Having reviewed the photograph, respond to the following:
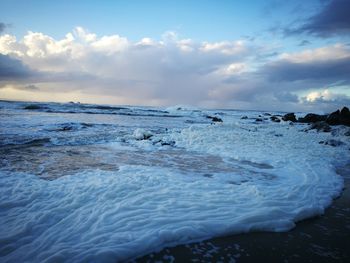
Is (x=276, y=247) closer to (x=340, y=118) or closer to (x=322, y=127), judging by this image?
(x=322, y=127)

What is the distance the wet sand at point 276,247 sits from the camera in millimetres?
2969

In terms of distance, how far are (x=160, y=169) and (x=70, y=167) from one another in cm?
243

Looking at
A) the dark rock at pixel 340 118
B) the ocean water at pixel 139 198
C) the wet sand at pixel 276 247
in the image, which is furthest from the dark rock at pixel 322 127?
the wet sand at pixel 276 247

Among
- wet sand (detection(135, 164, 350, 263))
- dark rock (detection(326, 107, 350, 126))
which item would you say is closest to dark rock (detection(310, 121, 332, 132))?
dark rock (detection(326, 107, 350, 126))

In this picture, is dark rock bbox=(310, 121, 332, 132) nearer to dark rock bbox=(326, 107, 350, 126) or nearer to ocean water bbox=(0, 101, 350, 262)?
dark rock bbox=(326, 107, 350, 126)

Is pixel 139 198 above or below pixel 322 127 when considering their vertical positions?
below

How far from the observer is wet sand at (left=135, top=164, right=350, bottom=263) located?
297 cm

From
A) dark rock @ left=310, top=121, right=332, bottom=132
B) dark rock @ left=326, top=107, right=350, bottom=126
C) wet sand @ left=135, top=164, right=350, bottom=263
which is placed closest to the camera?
wet sand @ left=135, top=164, right=350, bottom=263

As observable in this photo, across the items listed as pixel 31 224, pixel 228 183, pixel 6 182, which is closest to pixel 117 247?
pixel 31 224

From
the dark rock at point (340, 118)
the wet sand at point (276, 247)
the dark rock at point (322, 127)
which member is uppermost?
the dark rock at point (340, 118)

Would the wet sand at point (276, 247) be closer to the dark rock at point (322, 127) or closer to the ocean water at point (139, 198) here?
the ocean water at point (139, 198)

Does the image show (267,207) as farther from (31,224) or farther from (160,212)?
(31,224)

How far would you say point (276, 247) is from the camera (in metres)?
3.18

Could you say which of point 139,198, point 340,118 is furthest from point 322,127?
point 139,198
